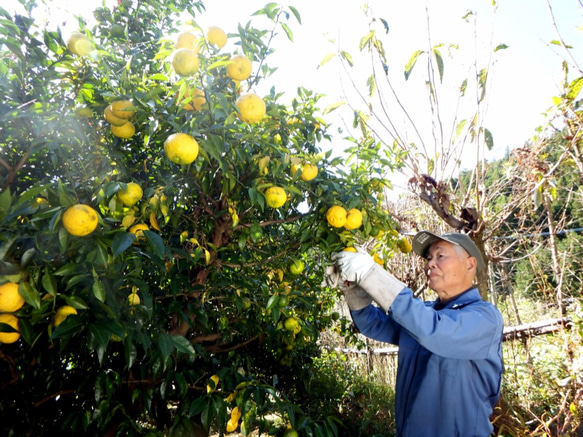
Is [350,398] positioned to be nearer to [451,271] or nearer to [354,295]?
[354,295]

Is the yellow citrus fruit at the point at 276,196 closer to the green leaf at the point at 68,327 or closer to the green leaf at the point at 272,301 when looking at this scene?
the green leaf at the point at 272,301

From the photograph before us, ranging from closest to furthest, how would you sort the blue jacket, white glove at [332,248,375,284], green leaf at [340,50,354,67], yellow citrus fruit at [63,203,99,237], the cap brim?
yellow citrus fruit at [63,203,99,237] → the blue jacket → white glove at [332,248,375,284] → the cap brim → green leaf at [340,50,354,67]

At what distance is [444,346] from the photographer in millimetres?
1385

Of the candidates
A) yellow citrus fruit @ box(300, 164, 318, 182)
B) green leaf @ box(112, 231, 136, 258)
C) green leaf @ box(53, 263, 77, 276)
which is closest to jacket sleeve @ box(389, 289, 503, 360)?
yellow citrus fruit @ box(300, 164, 318, 182)

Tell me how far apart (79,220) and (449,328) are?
1254 millimetres

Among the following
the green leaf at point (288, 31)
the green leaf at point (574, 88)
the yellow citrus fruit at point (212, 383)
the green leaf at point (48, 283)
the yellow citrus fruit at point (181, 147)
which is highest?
the green leaf at point (574, 88)

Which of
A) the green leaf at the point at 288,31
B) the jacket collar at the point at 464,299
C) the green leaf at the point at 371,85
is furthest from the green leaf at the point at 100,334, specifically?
the green leaf at the point at 371,85

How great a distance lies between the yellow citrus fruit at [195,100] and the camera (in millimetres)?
1194

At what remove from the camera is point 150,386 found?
167 cm

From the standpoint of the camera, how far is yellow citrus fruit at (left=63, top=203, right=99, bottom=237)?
0.93 meters

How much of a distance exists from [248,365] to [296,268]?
84 cm

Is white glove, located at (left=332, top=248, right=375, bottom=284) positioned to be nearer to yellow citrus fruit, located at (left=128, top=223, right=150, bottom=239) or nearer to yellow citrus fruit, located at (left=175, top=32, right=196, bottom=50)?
yellow citrus fruit, located at (left=128, top=223, right=150, bottom=239)

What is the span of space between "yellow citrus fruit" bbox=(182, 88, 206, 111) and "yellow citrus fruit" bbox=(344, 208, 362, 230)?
652 millimetres

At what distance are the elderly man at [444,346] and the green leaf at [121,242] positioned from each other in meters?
0.84
